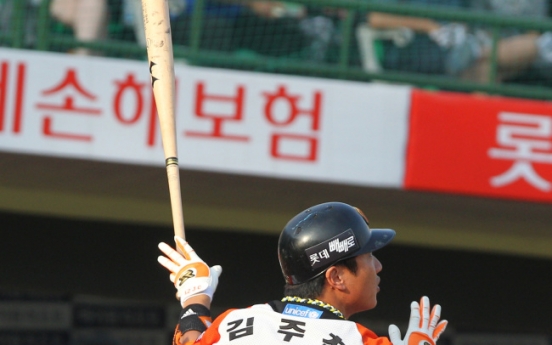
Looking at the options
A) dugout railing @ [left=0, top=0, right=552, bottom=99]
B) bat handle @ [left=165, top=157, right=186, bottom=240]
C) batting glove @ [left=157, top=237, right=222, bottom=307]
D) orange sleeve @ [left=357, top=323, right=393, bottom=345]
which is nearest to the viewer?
orange sleeve @ [left=357, top=323, right=393, bottom=345]

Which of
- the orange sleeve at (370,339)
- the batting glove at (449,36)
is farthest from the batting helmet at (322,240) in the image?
the batting glove at (449,36)

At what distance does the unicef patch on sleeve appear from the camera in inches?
88.2

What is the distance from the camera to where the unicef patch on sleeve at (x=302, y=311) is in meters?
2.24

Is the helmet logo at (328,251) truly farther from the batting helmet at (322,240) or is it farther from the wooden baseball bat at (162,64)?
the wooden baseball bat at (162,64)

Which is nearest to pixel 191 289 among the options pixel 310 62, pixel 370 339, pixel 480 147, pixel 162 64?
pixel 370 339

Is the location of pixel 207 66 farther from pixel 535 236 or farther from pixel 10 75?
pixel 535 236

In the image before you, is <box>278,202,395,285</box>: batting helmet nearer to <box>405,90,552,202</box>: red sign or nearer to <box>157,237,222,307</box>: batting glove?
<box>157,237,222,307</box>: batting glove

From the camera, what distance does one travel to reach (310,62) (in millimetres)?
5445

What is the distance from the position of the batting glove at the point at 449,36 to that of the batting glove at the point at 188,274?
3.50 meters

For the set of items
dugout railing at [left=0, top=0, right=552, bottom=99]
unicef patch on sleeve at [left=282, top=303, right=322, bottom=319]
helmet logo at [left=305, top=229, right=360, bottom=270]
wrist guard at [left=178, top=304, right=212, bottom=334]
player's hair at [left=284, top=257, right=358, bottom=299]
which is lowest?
wrist guard at [left=178, top=304, right=212, bottom=334]

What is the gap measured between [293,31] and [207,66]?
0.60 metres

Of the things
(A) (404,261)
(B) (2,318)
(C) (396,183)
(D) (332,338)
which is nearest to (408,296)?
(A) (404,261)

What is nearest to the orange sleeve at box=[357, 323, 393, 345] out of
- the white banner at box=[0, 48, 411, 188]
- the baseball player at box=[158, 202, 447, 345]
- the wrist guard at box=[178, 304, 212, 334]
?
the baseball player at box=[158, 202, 447, 345]

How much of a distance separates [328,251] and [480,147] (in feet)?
9.51
